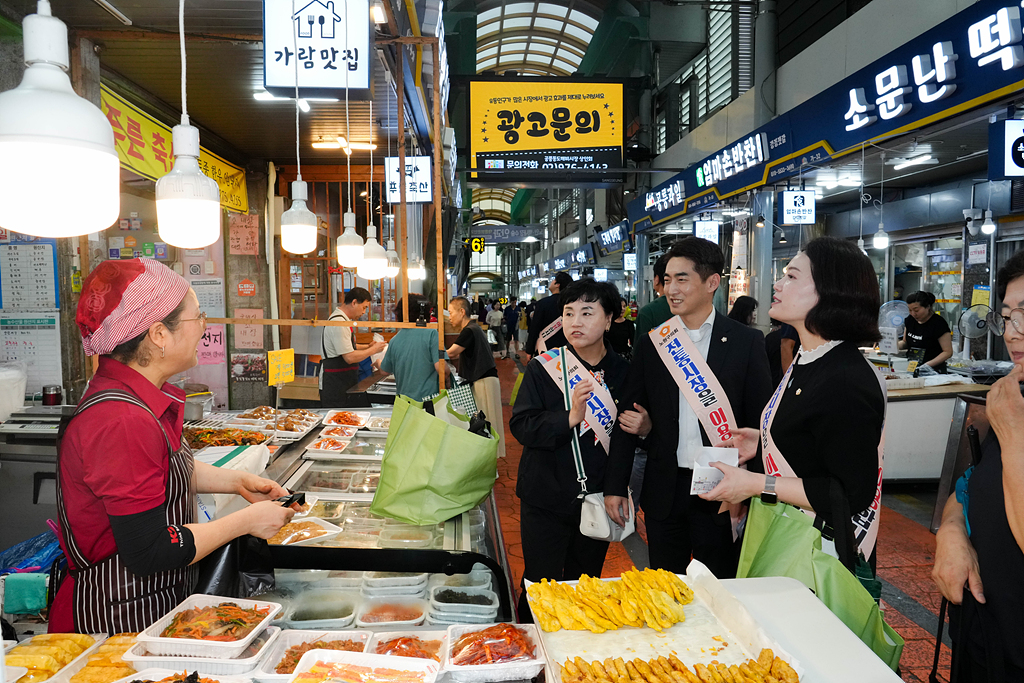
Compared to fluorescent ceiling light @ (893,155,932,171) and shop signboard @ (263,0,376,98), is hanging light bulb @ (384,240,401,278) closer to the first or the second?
shop signboard @ (263,0,376,98)

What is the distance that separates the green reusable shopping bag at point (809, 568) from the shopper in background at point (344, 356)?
4.64m

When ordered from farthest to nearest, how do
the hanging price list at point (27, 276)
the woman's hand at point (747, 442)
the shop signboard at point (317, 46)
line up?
the hanging price list at point (27, 276) → the shop signboard at point (317, 46) → the woman's hand at point (747, 442)

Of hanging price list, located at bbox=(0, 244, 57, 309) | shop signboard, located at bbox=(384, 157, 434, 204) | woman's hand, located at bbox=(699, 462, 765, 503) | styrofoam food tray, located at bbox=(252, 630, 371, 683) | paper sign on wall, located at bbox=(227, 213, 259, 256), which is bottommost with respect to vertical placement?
styrofoam food tray, located at bbox=(252, 630, 371, 683)

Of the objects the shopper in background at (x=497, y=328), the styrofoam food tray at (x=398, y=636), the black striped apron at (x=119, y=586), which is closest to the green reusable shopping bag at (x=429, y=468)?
the styrofoam food tray at (x=398, y=636)

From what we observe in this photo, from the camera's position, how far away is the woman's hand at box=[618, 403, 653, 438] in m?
2.59

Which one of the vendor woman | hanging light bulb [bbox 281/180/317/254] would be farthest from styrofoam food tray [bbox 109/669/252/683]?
hanging light bulb [bbox 281/180/317/254]

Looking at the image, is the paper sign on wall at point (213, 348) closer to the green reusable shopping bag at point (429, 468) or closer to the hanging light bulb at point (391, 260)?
the hanging light bulb at point (391, 260)

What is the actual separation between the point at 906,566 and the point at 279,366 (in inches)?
174

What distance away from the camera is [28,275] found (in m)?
3.93

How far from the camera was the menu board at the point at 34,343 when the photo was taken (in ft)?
13.0

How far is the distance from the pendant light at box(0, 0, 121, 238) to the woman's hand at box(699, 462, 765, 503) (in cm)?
180

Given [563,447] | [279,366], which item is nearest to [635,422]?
[563,447]

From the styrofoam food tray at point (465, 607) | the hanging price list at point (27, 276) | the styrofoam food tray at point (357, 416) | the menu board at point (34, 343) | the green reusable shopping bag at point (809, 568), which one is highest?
the hanging price list at point (27, 276)

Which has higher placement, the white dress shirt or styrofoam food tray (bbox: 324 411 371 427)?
the white dress shirt
